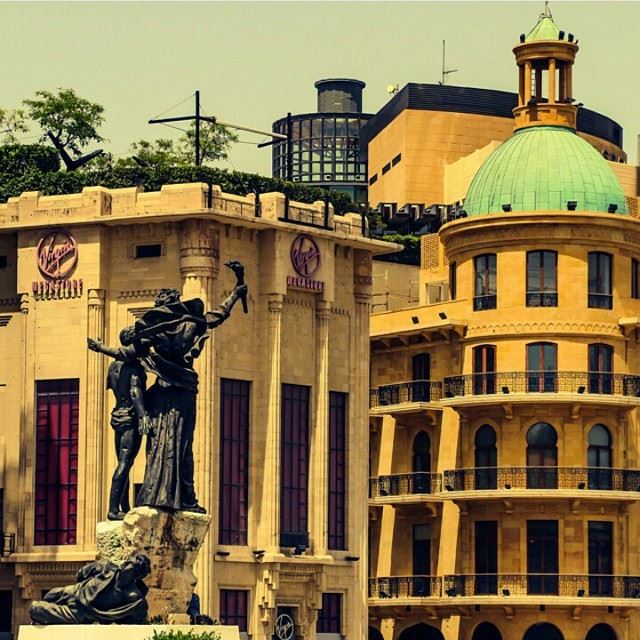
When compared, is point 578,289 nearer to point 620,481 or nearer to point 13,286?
point 620,481

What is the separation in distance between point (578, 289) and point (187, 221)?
18163mm

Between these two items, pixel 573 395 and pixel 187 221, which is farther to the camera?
pixel 573 395

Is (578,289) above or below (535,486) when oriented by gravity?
above

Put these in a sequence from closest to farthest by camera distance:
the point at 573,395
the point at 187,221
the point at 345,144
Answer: the point at 187,221, the point at 573,395, the point at 345,144

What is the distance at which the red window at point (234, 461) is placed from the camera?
295 ft

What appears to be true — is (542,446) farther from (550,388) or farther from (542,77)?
(542,77)

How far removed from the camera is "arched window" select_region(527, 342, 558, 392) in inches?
3895

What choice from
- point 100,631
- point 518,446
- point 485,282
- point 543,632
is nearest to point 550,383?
point 518,446

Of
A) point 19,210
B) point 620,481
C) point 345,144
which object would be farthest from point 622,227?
point 345,144

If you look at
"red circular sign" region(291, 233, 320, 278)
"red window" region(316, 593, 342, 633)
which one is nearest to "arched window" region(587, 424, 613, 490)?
"red window" region(316, 593, 342, 633)

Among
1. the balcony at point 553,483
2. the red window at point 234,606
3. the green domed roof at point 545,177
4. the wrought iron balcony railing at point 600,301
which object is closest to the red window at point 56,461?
the red window at point 234,606

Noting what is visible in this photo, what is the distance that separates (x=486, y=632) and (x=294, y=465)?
12774 mm

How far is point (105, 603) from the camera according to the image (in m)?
52.3

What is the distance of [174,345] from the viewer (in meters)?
54.2
